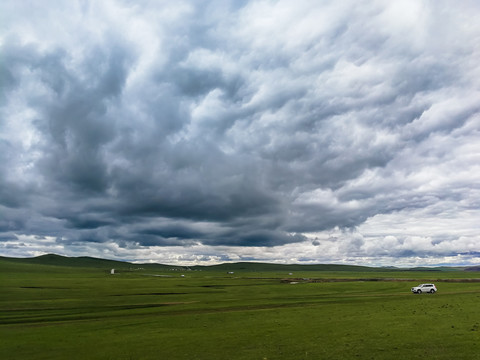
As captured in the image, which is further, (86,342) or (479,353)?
(86,342)

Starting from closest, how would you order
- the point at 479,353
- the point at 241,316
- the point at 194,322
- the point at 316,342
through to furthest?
the point at 479,353 → the point at 316,342 → the point at 194,322 → the point at 241,316

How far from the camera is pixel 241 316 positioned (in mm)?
38969

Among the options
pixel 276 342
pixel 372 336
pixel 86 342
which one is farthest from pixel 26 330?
pixel 372 336

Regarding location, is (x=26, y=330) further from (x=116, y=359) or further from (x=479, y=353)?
(x=479, y=353)

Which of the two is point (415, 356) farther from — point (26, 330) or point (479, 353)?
point (26, 330)

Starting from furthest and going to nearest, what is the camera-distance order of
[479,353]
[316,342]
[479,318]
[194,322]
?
[194,322] → [479,318] → [316,342] → [479,353]

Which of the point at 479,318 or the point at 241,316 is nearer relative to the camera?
the point at 479,318

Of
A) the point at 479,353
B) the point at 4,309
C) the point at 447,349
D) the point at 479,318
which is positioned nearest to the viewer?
the point at 479,353

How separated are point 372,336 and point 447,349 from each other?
5.58m

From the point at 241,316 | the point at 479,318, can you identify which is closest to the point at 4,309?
the point at 241,316

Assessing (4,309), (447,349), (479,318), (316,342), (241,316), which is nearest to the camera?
(447,349)

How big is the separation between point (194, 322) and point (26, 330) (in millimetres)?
15788

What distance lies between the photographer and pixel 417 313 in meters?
37.4

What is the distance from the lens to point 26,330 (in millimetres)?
33469
